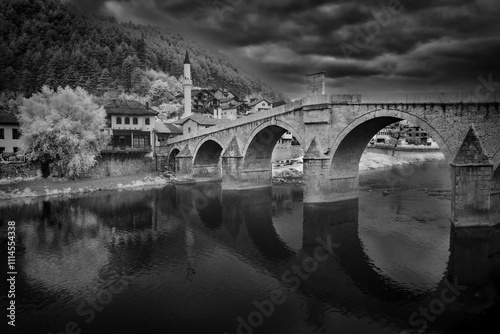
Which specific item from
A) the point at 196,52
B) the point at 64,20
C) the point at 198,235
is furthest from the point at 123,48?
the point at 198,235

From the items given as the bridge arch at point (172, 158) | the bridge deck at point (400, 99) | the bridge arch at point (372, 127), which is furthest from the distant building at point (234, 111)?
the bridge arch at point (372, 127)

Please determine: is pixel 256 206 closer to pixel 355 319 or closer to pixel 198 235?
pixel 198 235

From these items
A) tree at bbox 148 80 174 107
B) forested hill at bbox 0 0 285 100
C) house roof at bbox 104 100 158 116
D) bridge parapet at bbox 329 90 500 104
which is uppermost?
forested hill at bbox 0 0 285 100

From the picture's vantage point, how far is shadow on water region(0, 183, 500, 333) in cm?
1199

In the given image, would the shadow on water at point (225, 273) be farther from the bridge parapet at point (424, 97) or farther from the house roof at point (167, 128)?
the house roof at point (167, 128)

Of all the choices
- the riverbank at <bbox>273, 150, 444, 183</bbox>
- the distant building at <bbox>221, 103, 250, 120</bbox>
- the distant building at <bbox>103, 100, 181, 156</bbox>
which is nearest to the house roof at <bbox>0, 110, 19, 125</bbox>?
the distant building at <bbox>103, 100, 181, 156</bbox>

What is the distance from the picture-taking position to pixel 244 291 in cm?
1420

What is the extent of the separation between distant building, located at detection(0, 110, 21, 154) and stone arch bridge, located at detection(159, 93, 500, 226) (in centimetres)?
1844

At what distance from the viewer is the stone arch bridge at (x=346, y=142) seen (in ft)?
63.9

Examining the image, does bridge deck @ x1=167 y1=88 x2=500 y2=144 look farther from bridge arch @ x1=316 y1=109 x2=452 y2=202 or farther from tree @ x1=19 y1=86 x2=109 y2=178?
tree @ x1=19 y1=86 x2=109 y2=178

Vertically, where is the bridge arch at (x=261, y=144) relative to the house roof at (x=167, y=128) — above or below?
below

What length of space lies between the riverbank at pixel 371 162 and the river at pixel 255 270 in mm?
17953

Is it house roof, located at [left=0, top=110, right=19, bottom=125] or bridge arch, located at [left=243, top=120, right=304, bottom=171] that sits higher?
house roof, located at [left=0, top=110, right=19, bottom=125]

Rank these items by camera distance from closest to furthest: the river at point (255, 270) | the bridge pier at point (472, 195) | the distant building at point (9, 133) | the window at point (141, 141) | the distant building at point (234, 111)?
the river at point (255, 270) → the bridge pier at point (472, 195) → the distant building at point (9, 133) → the window at point (141, 141) → the distant building at point (234, 111)
